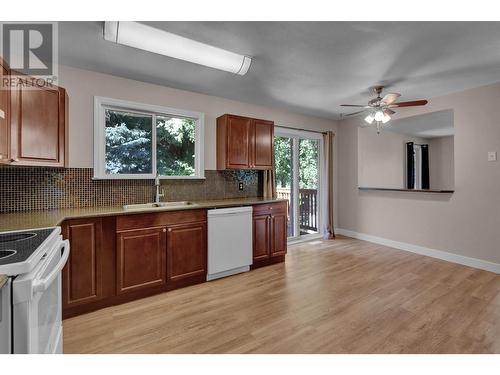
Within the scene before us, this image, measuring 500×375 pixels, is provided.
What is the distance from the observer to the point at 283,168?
4633 mm

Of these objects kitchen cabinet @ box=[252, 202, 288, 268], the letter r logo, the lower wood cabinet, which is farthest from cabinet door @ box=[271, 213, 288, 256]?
the letter r logo

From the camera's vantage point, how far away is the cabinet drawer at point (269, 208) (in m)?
3.37

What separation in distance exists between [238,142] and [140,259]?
196 centimetres

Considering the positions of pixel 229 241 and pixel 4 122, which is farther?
pixel 229 241

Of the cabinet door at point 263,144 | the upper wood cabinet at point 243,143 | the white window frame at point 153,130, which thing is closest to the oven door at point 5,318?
the white window frame at point 153,130

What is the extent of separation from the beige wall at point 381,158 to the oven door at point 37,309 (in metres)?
4.85

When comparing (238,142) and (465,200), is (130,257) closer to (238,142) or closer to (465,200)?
(238,142)

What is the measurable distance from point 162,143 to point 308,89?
2.11 metres

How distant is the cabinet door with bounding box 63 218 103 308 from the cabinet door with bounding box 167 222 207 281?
648 mm

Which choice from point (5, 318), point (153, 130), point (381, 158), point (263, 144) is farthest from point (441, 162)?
point (5, 318)

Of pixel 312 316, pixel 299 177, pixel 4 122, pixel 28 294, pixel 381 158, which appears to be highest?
pixel 381 158

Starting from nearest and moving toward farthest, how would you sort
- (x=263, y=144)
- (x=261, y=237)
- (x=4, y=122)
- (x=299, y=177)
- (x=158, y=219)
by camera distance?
1. (x=4, y=122)
2. (x=158, y=219)
3. (x=261, y=237)
4. (x=263, y=144)
5. (x=299, y=177)

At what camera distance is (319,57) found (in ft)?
8.14
